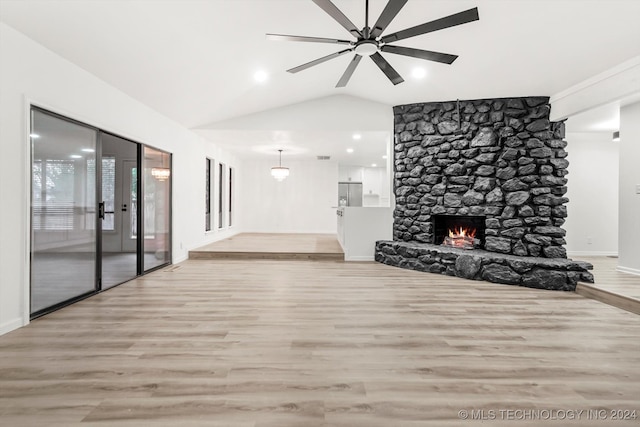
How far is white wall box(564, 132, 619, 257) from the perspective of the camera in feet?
20.6

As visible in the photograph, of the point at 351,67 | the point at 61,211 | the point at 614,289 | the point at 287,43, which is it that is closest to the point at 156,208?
the point at 61,211

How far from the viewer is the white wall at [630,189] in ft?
15.3

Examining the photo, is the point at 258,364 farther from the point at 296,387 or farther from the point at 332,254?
the point at 332,254

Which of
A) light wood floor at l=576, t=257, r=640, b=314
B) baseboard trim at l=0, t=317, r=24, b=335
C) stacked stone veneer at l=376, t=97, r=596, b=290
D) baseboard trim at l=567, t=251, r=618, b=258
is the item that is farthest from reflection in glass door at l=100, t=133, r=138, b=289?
baseboard trim at l=567, t=251, r=618, b=258

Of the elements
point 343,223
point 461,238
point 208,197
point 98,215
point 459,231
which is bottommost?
point 461,238

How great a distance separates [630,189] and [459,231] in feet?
8.08

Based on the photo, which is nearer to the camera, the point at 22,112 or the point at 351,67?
the point at 22,112

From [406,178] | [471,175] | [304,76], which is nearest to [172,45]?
[304,76]

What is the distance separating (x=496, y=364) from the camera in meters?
2.25

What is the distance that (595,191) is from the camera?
20.6 ft

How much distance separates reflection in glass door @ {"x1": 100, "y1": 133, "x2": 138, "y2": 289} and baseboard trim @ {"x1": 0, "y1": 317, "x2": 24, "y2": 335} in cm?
132

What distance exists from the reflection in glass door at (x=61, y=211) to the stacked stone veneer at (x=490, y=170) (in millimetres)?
4968

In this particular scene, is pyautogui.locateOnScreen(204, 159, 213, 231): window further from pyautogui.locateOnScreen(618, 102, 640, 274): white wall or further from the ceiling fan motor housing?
pyautogui.locateOnScreen(618, 102, 640, 274): white wall

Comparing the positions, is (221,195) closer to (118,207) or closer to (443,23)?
(118,207)
